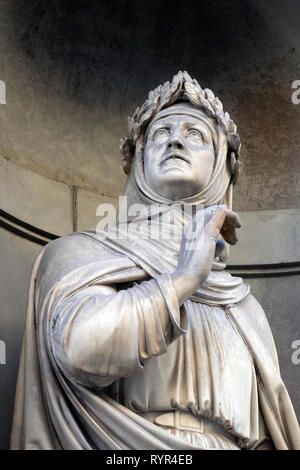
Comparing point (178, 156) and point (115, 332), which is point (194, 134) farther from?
point (115, 332)

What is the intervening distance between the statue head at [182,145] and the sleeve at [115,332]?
76 cm

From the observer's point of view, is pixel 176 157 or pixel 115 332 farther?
pixel 176 157

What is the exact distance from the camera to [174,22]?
6070 mm

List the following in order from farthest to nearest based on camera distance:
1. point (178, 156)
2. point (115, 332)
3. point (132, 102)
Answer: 1. point (132, 102)
2. point (178, 156)
3. point (115, 332)

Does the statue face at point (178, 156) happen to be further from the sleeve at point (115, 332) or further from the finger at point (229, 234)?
the sleeve at point (115, 332)

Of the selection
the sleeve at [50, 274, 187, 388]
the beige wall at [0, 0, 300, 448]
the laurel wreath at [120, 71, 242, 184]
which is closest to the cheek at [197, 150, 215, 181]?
the laurel wreath at [120, 71, 242, 184]

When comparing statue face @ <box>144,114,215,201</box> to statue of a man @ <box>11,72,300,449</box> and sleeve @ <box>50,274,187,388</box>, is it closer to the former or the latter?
statue of a man @ <box>11,72,300,449</box>

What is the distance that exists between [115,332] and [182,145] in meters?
1.02

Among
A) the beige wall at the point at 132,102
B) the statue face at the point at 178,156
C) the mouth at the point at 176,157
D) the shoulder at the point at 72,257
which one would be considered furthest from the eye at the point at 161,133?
the beige wall at the point at 132,102

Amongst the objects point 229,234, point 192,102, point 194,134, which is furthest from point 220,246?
point 192,102

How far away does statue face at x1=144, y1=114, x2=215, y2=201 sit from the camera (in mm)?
4828

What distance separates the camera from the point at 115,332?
4062 millimetres

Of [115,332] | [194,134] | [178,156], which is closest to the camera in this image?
Answer: [115,332]

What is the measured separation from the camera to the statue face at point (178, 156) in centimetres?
483
